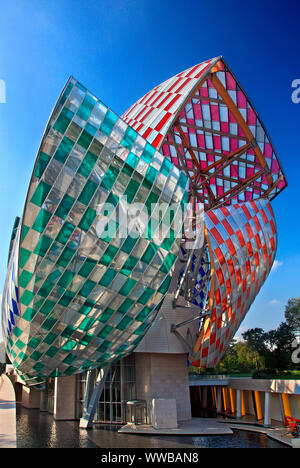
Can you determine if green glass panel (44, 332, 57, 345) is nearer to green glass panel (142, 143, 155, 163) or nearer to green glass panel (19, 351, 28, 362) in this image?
green glass panel (19, 351, 28, 362)

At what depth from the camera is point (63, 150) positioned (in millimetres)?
16516

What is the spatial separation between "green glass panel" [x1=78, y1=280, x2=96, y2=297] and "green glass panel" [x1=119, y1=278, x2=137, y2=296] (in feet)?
5.87

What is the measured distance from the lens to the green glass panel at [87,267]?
709 inches

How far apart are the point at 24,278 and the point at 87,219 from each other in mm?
4379

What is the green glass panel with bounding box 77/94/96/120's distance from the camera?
17.1 metres

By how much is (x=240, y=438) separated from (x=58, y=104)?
67.6 feet

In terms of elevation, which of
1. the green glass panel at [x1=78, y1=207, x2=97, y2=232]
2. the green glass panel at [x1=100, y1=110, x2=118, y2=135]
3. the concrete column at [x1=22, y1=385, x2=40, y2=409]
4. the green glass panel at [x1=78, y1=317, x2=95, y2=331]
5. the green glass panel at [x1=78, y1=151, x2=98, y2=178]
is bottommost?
the concrete column at [x1=22, y1=385, x2=40, y2=409]

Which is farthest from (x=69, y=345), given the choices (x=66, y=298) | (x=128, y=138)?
(x=128, y=138)

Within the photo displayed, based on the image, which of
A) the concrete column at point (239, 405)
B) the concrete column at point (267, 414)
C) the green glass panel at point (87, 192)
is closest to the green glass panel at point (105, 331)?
the green glass panel at point (87, 192)

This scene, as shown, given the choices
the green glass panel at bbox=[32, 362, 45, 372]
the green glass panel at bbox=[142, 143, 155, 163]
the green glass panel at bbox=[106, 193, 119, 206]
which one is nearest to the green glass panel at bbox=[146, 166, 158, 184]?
the green glass panel at bbox=[142, 143, 155, 163]

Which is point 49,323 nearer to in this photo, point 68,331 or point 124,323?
point 68,331

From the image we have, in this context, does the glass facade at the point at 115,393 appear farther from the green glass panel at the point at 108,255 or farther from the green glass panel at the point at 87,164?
the green glass panel at the point at 87,164

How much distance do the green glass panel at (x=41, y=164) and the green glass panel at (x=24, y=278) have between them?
192 inches

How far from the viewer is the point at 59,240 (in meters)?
17.1
